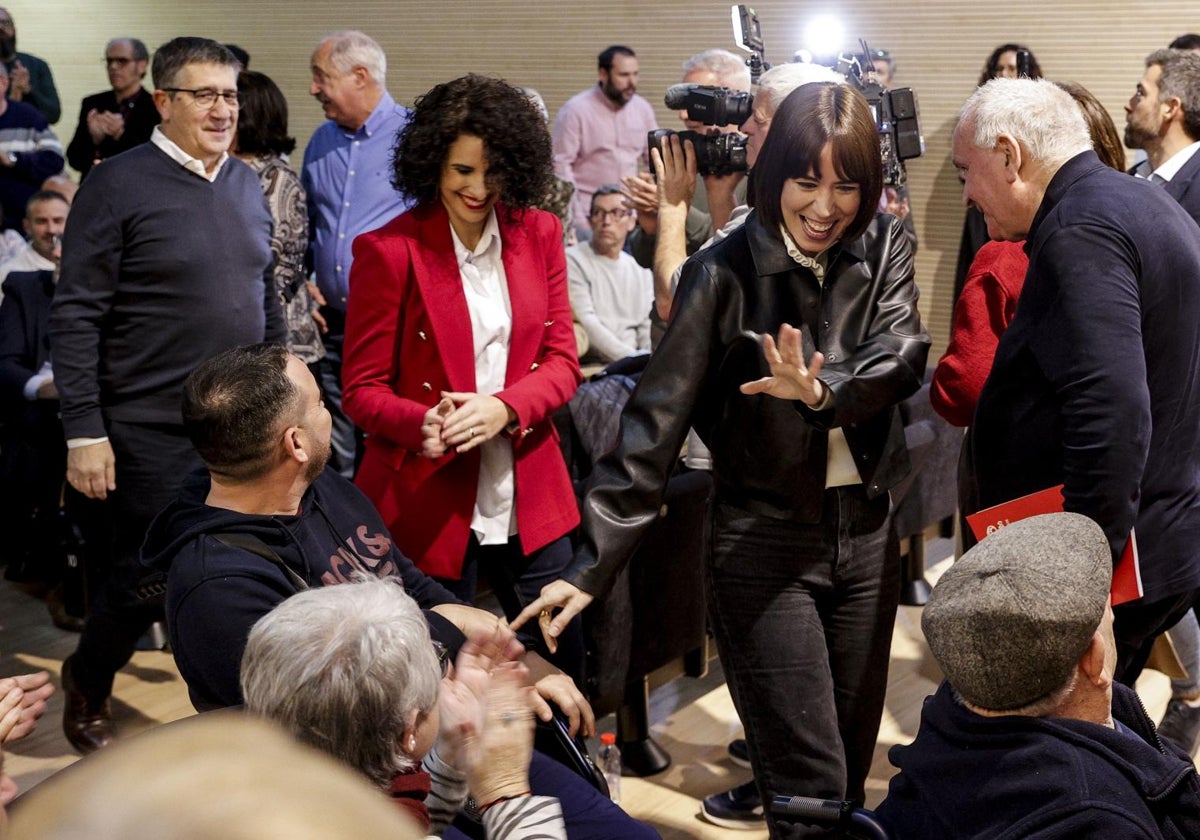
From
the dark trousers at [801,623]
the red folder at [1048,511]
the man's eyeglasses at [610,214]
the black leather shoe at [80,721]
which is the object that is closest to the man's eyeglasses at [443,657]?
the dark trousers at [801,623]

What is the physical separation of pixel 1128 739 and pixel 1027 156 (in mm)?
1060

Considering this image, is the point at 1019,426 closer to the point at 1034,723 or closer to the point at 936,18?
the point at 1034,723

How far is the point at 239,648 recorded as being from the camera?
1.89 metres

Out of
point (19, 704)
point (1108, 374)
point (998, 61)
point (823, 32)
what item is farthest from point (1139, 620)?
point (823, 32)

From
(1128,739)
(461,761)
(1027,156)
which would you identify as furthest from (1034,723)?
(1027,156)

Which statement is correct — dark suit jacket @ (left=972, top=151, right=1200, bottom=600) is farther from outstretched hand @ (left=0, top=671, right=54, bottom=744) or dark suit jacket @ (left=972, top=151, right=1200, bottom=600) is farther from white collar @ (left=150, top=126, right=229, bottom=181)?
white collar @ (left=150, top=126, right=229, bottom=181)

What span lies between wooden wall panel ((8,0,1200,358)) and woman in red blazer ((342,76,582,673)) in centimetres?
442

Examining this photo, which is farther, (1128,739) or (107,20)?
(107,20)

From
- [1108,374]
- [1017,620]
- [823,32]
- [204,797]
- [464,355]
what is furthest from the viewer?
[823,32]

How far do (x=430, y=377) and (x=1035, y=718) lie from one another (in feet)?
5.09

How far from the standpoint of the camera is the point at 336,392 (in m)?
4.52

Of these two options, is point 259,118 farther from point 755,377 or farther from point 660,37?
point 660,37

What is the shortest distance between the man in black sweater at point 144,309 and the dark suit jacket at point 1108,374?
190 cm

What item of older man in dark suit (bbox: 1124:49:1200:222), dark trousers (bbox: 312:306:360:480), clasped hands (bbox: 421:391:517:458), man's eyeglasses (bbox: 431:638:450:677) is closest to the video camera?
clasped hands (bbox: 421:391:517:458)
